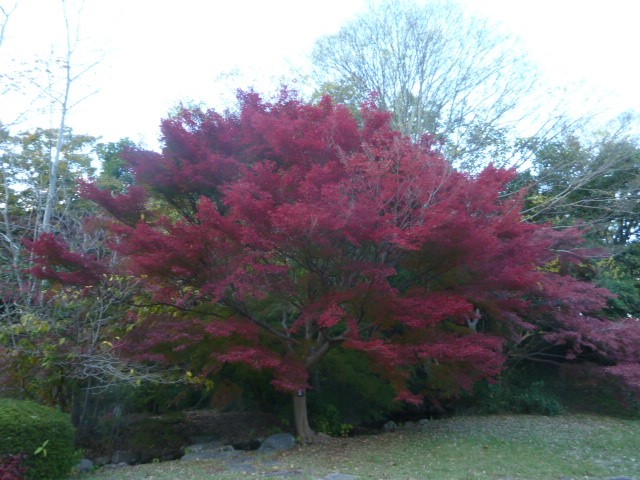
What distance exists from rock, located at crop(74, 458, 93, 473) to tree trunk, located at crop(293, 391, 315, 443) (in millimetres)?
3849

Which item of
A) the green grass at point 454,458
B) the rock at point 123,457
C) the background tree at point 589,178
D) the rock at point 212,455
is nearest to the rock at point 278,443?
the green grass at point 454,458

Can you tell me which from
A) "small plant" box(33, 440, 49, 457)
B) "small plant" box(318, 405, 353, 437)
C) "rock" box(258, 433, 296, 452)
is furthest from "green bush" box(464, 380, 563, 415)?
"small plant" box(33, 440, 49, 457)

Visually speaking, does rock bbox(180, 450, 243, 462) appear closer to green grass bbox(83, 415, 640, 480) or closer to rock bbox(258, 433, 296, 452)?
green grass bbox(83, 415, 640, 480)

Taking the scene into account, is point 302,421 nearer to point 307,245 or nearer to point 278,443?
point 278,443

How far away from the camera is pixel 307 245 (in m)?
9.15

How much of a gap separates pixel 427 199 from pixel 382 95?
35.5ft

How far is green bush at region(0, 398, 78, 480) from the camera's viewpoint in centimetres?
777

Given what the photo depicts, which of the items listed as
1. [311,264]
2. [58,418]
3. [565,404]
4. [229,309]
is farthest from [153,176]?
[565,404]

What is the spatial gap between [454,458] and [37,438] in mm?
6254

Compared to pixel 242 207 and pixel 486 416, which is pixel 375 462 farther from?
pixel 486 416

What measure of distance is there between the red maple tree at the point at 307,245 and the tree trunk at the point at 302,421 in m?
0.04

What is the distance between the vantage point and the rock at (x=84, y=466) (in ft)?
33.0

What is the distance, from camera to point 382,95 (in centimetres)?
1925

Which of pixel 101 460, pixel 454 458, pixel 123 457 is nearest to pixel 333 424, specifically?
pixel 454 458
